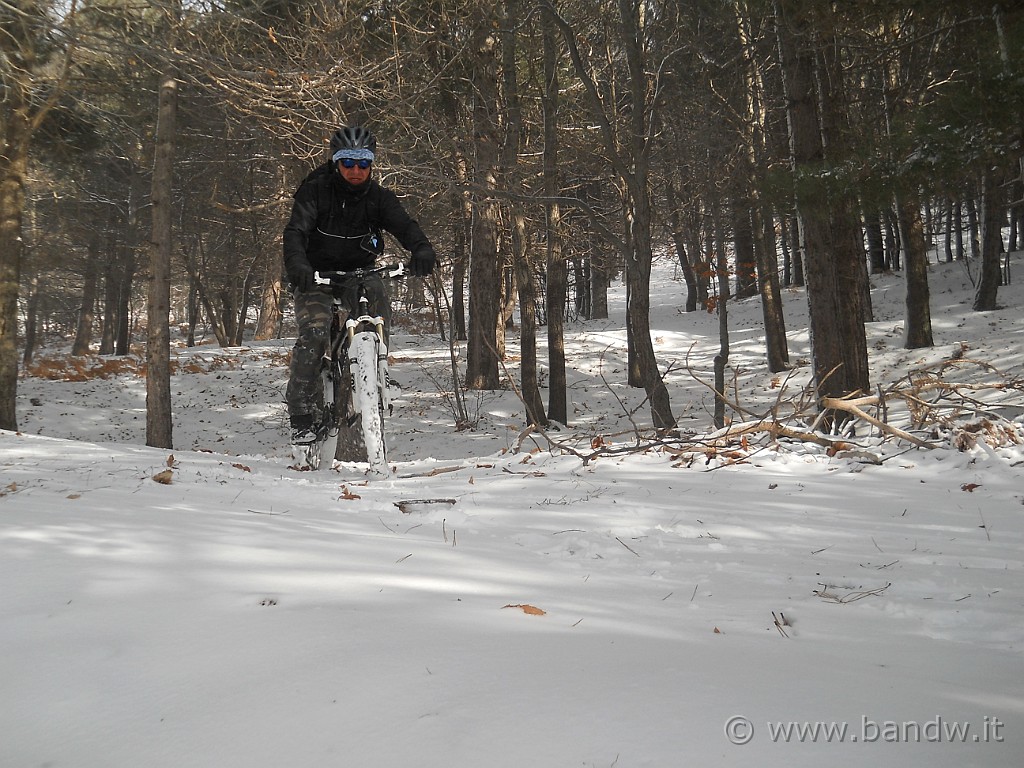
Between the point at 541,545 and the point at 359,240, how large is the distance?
3069 millimetres

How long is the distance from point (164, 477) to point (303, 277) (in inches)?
58.2

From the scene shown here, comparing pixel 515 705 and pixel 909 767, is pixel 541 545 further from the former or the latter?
pixel 909 767

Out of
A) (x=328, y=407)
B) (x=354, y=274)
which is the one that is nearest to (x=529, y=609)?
(x=354, y=274)

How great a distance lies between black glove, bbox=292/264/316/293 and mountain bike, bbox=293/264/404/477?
4 centimetres

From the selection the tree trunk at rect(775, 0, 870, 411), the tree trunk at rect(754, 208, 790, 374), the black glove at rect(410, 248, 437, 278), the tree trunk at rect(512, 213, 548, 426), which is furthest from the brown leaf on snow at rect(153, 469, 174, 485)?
the tree trunk at rect(754, 208, 790, 374)

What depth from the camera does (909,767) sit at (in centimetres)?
115

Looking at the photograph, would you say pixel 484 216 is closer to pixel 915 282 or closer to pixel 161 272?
pixel 161 272

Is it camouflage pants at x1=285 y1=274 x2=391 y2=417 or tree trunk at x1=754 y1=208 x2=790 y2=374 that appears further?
tree trunk at x1=754 y1=208 x2=790 y2=374

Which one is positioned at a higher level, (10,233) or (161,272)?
(10,233)

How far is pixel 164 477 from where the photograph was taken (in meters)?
4.08

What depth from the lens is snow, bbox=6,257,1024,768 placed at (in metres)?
1.23

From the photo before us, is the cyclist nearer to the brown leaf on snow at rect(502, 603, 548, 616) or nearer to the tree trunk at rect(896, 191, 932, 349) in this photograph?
the brown leaf on snow at rect(502, 603, 548, 616)

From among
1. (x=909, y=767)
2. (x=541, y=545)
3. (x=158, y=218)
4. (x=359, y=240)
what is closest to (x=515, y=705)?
(x=909, y=767)

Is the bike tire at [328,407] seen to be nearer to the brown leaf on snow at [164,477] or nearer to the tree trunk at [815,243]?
the brown leaf on snow at [164,477]
